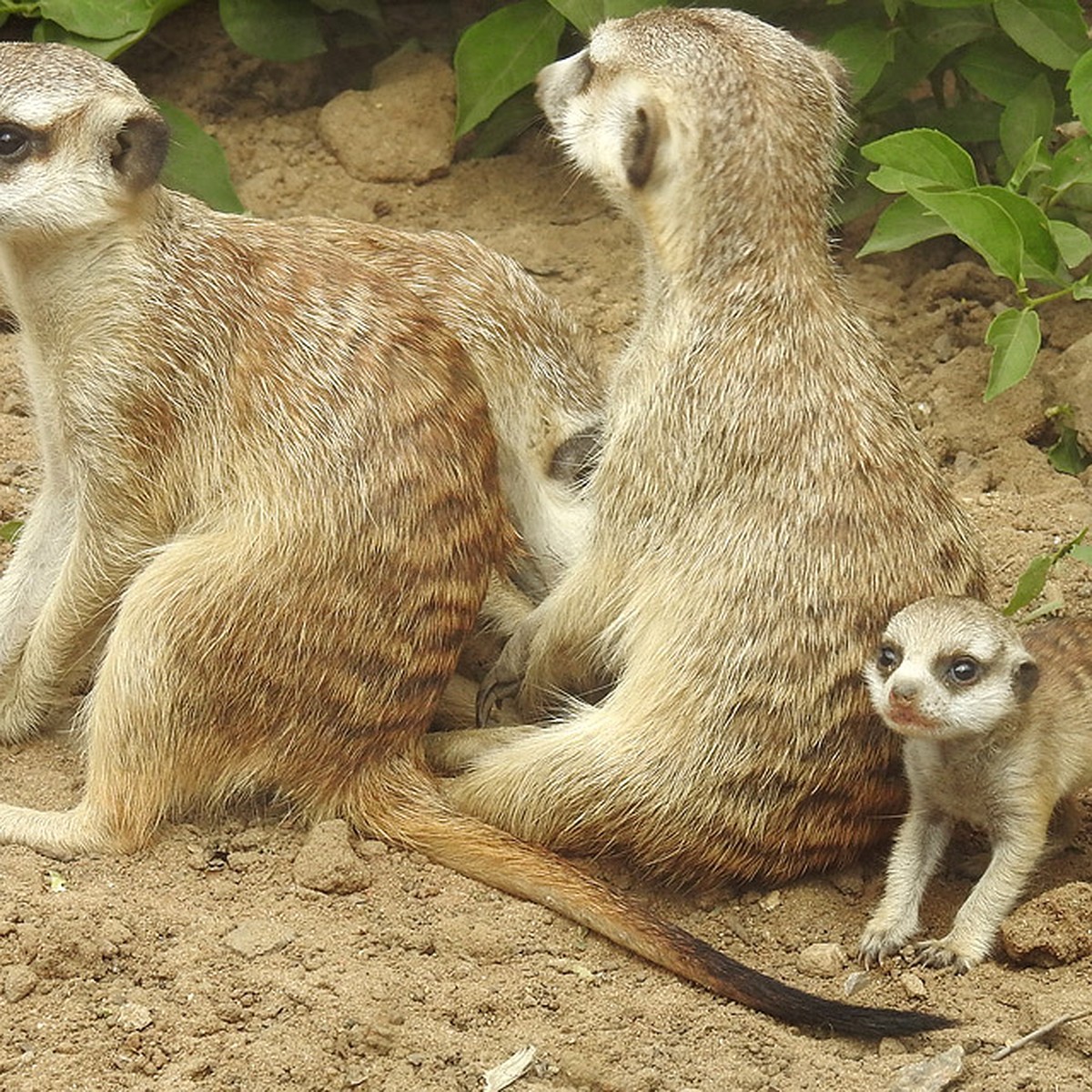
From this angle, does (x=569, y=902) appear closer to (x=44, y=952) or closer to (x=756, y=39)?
(x=44, y=952)

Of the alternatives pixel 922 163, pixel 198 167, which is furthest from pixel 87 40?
pixel 922 163

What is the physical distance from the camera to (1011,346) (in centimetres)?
376

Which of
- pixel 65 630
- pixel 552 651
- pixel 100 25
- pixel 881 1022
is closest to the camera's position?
pixel 881 1022

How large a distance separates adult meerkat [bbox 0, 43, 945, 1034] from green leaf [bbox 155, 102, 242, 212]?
1.32 metres

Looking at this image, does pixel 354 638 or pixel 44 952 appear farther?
pixel 354 638

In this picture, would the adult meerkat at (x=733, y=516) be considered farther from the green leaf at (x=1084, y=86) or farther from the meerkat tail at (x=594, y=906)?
the green leaf at (x=1084, y=86)

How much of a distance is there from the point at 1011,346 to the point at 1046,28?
1116mm

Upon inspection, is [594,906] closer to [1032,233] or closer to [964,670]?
[964,670]

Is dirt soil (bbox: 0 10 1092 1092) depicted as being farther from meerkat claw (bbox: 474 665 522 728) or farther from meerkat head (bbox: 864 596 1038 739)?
meerkat claw (bbox: 474 665 522 728)

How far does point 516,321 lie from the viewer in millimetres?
3748

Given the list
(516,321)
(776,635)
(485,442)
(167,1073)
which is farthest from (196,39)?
(167,1073)

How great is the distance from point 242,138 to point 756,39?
2.22 meters

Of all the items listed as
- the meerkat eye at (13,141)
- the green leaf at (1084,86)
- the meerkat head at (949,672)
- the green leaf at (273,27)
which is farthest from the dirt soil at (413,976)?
the green leaf at (273,27)

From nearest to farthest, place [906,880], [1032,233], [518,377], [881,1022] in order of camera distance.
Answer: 1. [881,1022]
2. [906,880]
3. [518,377]
4. [1032,233]
